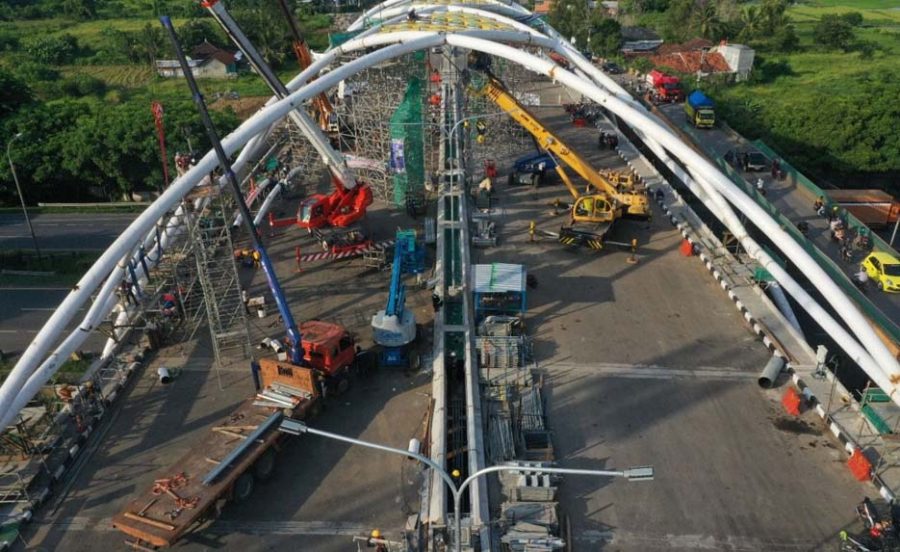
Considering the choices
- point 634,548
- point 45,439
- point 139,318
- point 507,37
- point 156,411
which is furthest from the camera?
point 507,37

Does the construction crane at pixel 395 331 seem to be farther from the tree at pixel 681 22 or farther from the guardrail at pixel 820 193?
the tree at pixel 681 22

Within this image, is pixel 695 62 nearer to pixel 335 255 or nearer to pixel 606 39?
pixel 606 39

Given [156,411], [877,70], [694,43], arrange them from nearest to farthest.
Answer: [156,411] → [877,70] → [694,43]

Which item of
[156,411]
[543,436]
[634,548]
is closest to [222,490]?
[156,411]

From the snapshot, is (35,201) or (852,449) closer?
(852,449)

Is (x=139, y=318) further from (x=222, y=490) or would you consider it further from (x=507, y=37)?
(x=507, y=37)

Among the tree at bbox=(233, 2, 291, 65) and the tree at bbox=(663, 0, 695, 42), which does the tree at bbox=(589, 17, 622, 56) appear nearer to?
the tree at bbox=(663, 0, 695, 42)

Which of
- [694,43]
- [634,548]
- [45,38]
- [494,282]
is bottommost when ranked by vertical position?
[634,548]
